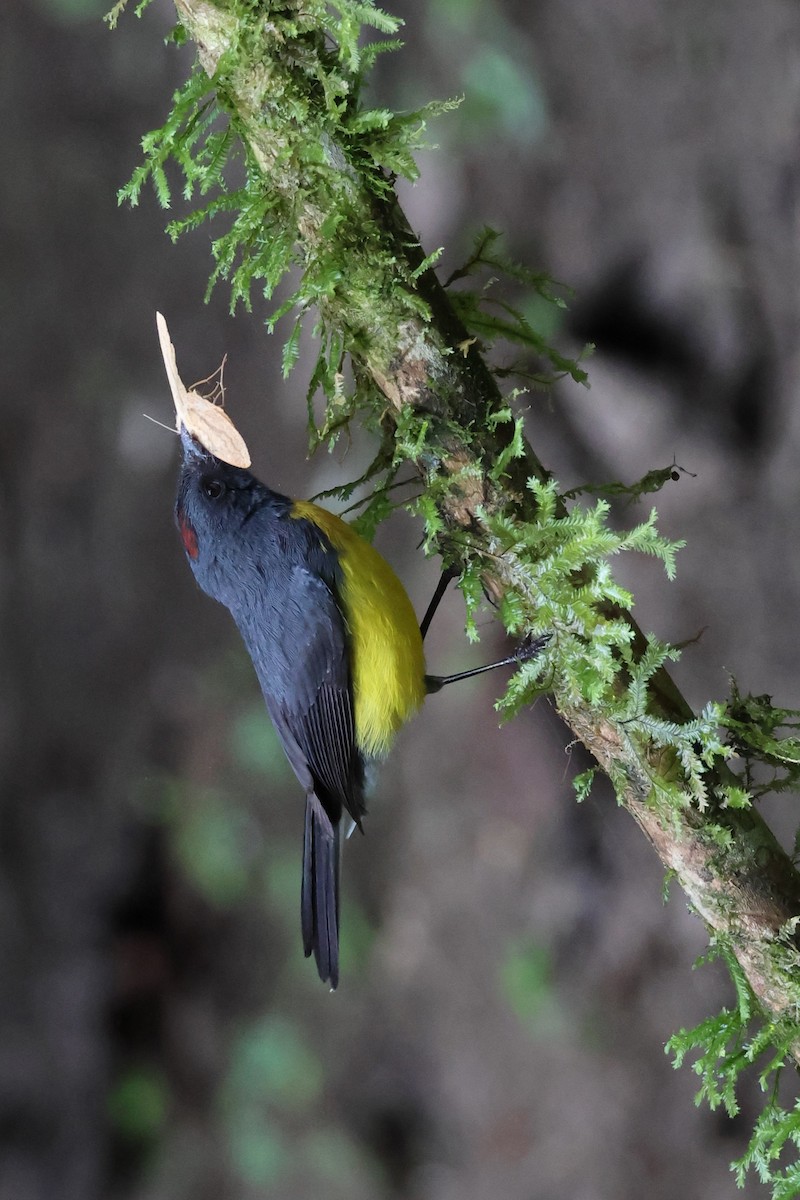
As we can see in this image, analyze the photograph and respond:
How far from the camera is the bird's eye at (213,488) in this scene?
170cm

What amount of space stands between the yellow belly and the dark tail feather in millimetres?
231

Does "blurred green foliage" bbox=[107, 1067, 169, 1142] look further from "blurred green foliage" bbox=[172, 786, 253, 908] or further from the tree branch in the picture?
the tree branch

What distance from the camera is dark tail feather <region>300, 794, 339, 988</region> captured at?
188cm

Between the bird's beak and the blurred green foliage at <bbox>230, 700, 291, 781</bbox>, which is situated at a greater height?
the blurred green foliage at <bbox>230, 700, 291, 781</bbox>

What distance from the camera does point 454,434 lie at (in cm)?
130

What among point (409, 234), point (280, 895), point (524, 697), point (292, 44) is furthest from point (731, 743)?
point (280, 895)

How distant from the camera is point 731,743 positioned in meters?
1.49

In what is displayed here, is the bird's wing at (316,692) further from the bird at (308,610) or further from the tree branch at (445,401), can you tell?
the tree branch at (445,401)

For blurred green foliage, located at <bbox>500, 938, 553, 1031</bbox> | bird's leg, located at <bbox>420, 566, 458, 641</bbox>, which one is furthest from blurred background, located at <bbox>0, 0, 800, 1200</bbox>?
bird's leg, located at <bbox>420, 566, 458, 641</bbox>

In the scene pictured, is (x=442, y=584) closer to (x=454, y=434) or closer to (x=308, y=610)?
(x=308, y=610)

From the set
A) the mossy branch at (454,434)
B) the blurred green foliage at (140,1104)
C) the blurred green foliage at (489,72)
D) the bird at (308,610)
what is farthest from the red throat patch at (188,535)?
the blurred green foliage at (140,1104)

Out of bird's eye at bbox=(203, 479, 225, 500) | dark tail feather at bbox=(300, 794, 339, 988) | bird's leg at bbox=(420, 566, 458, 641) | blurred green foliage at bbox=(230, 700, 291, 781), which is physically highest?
blurred green foliage at bbox=(230, 700, 291, 781)

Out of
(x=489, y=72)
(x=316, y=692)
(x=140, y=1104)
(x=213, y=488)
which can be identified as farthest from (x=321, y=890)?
(x=489, y=72)

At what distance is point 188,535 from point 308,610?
11.8 inches
